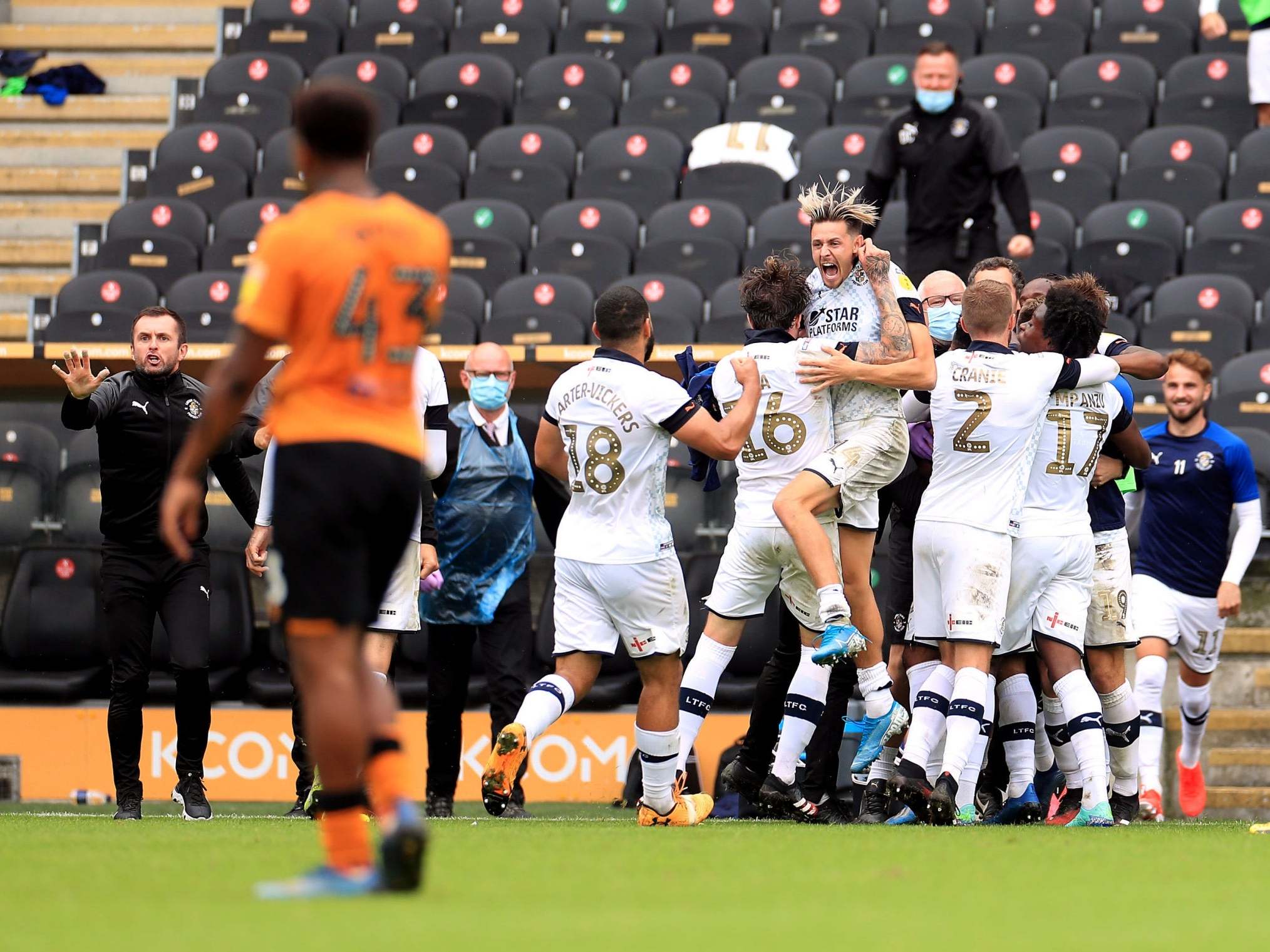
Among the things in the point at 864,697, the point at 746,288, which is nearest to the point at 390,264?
the point at 746,288

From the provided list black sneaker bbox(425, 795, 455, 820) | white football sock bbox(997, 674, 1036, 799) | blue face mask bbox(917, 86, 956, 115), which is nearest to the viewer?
white football sock bbox(997, 674, 1036, 799)

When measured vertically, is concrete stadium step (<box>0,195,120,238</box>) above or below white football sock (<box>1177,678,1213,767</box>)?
above

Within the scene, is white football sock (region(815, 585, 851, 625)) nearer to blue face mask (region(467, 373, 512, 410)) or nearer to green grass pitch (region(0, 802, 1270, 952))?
green grass pitch (region(0, 802, 1270, 952))

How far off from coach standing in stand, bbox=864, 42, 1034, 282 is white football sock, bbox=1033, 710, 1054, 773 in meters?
2.99

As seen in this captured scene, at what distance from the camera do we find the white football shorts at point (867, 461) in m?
7.16

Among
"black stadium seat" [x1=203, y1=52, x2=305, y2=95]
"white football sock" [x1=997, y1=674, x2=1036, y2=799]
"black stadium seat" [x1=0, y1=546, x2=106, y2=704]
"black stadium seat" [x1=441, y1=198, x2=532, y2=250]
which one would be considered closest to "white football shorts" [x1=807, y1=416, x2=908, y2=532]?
"white football sock" [x1=997, y1=674, x2=1036, y2=799]

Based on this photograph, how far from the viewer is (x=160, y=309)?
7727mm

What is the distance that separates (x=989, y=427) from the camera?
23.2ft

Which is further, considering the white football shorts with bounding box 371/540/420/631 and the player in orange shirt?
the white football shorts with bounding box 371/540/420/631

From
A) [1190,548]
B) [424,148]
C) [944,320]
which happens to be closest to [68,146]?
[424,148]

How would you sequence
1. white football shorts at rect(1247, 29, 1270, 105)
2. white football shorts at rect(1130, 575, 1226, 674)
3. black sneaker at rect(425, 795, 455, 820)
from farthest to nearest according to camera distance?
1. white football shorts at rect(1247, 29, 1270, 105)
2. white football shorts at rect(1130, 575, 1226, 674)
3. black sneaker at rect(425, 795, 455, 820)

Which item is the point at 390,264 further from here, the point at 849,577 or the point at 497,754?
the point at 849,577

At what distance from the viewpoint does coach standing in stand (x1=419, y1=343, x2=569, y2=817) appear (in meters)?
8.30

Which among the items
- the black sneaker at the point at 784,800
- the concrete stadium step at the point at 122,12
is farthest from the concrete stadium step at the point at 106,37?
the black sneaker at the point at 784,800
